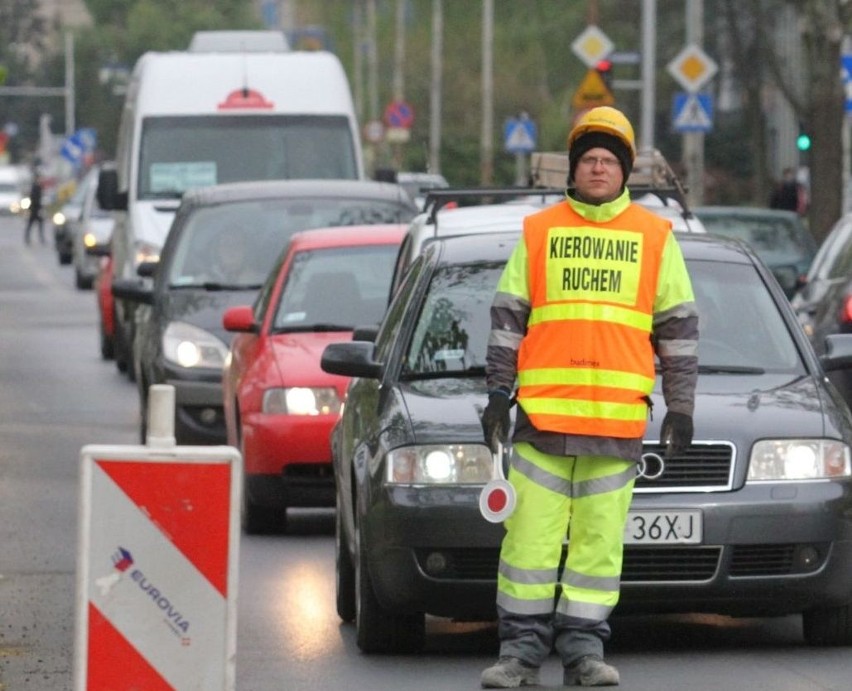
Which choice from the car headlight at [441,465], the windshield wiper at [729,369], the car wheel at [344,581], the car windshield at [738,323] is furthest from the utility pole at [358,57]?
the car headlight at [441,465]

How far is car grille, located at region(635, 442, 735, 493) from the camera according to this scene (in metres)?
9.54

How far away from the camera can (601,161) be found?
8805 mm

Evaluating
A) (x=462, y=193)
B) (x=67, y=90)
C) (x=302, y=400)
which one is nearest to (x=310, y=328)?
(x=302, y=400)

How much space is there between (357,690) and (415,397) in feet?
4.04

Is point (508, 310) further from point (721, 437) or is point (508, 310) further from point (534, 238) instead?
point (721, 437)

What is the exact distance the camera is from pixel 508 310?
8.91 metres

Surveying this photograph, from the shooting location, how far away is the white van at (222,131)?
24.3m

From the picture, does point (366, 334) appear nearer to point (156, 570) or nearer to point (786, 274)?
point (156, 570)

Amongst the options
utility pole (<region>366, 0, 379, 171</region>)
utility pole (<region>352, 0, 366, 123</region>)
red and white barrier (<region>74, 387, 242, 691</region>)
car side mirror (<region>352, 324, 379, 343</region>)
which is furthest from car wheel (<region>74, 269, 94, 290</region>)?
utility pole (<region>352, 0, 366, 123</region>)

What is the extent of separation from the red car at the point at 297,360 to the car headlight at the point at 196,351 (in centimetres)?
77

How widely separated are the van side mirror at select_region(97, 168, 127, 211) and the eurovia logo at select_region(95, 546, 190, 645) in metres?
17.4

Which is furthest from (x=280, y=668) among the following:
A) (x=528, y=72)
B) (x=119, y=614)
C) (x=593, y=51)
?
(x=528, y=72)

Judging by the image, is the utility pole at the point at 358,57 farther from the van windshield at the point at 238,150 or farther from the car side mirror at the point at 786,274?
the van windshield at the point at 238,150

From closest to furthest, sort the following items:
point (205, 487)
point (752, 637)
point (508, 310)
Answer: point (205, 487) < point (508, 310) < point (752, 637)
